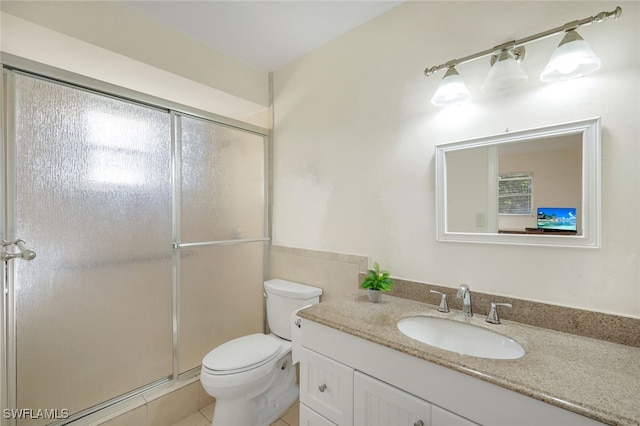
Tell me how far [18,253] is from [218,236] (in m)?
0.98

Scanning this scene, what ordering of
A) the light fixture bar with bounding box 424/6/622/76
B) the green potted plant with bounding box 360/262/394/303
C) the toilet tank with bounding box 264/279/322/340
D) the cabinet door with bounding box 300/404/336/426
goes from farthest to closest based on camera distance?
the toilet tank with bounding box 264/279/322/340, the green potted plant with bounding box 360/262/394/303, the cabinet door with bounding box 300/404/336/426, the light fixture bar with bounding box 424/6/622/76

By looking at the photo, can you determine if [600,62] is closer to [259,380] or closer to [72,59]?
[259,380]

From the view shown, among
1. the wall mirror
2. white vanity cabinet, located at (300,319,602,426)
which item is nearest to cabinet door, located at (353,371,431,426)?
white vanity cabinet, located at (300,319,602,426)

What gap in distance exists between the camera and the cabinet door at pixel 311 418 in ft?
3.97

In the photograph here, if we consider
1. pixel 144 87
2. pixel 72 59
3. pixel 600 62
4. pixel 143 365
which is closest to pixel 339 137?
pixel 600 62

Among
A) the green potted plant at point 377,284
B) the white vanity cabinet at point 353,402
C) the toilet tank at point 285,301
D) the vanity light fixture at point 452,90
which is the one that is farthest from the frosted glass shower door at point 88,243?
the vanity light fixture at point 452,90

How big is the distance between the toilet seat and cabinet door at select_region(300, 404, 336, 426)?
1.25 ft

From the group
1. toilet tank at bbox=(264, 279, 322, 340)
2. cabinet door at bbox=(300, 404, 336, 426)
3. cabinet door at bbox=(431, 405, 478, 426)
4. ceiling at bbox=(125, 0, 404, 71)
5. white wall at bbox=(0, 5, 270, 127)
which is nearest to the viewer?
cabinet door at bbox=(431, 405, 478, 426)

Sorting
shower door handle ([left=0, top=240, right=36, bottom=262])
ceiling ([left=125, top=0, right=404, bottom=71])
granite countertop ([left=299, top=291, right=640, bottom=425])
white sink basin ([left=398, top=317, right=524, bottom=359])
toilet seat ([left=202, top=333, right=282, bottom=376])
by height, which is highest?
ceiling ([left=125, top=0, right=404, bottom=71])

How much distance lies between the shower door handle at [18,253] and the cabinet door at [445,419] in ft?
5.86

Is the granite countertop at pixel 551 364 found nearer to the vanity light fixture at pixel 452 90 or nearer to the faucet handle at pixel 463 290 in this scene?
the faucet handle at pixel 463 290

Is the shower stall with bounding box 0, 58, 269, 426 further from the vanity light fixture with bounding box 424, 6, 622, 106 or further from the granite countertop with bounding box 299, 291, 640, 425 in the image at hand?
the vanity light fixture with bounding box 424, 6, 622, 106

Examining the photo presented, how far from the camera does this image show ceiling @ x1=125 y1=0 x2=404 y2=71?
1.57 m

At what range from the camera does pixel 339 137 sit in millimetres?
1831
